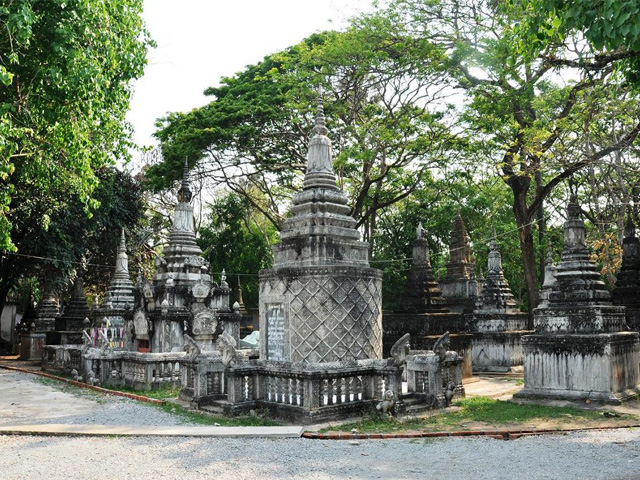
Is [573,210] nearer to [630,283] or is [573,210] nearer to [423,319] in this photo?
[630,283]

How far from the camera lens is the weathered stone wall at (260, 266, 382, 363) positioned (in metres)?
11.0

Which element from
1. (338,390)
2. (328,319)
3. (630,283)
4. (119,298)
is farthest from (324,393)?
(119,298)

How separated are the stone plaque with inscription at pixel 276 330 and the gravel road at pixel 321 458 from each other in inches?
101

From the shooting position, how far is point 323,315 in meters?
11.0

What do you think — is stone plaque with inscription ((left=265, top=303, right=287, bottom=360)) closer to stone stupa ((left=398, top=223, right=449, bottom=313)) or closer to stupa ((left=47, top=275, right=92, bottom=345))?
stone stupa ((left=398, top=223, right=449, bottom=313))

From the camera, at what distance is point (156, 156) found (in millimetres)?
37156

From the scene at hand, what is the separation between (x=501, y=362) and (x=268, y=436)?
1433 cm

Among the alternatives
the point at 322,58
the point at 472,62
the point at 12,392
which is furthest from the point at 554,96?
the point at 12,392

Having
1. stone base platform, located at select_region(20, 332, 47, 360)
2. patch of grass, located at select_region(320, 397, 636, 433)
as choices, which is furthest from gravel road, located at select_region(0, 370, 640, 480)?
stone base platform, located at select_region(20, 332, 47, 360)

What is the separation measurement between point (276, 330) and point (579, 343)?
19.8 ft

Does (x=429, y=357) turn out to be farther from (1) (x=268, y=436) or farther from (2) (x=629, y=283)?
(2) (x=629, y=283)

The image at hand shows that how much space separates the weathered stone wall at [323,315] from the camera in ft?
36.0

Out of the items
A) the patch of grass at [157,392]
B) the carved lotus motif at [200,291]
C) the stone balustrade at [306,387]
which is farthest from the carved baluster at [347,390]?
the carved lotus motif at [200,291]

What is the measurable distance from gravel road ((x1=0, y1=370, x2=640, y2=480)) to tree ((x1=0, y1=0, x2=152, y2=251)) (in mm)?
5756
